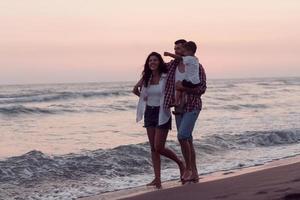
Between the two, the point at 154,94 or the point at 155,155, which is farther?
the point at 155,155

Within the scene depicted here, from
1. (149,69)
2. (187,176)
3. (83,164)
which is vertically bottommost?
(83,164)

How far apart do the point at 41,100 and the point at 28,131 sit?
1779 cm

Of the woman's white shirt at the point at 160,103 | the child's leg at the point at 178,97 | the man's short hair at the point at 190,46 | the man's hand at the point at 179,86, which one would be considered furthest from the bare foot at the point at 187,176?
the man's short hair at the point at 190,46

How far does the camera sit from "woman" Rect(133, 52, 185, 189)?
6289mm

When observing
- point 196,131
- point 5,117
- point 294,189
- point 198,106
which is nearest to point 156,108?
point 198,106

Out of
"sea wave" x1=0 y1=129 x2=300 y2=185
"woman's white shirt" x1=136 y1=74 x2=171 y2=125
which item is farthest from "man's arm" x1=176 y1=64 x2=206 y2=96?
→ "sea wave" x1=0 y1=129 x2=300 y2=185

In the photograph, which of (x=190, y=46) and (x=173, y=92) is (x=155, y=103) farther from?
(x=190, y=46)

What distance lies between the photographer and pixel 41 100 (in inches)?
1248

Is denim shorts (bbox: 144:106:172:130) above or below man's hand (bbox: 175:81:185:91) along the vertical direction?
below

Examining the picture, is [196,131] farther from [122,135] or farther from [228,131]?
[122,135]

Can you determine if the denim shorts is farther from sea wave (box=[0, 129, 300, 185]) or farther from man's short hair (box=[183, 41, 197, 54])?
sea wave (box=[0, 129, 300, 185])

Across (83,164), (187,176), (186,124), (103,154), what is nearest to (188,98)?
(186,124)

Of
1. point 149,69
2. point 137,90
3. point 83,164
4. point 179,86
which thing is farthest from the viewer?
point 83,164

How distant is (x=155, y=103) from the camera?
251 inches
